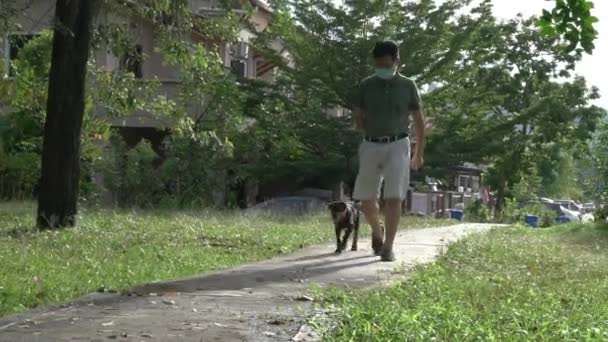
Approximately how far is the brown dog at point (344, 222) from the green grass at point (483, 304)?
3.53ft

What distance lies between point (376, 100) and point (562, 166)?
7138cm

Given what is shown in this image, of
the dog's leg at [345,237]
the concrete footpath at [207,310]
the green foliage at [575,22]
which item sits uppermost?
the green foliage at [575,22]

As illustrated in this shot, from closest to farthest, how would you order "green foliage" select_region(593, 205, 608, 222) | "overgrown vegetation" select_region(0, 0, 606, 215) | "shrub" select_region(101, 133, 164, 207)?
"overgrown vegetation" select_region(0, 0, 606, 215), "shrub" select_region(101, 133, 164, 207), "green foliage" select_region(593, 205, 608, 222)

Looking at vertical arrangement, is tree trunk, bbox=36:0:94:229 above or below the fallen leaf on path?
above

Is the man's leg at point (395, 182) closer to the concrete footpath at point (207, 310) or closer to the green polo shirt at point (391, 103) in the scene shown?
the green polo shirt at point (391, 103)

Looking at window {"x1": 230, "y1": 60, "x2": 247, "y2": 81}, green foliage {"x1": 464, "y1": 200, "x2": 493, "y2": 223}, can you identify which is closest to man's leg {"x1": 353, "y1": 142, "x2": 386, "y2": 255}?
window {"x1": 230, "y1": 60, "x2": 247, "y2": 81}

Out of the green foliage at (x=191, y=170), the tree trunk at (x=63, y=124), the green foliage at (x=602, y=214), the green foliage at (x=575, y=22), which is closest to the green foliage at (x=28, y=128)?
the green foliage at (x=191, y=170)

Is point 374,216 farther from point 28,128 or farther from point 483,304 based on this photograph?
point 28,128

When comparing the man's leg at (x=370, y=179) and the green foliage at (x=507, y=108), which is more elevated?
the green foliage at (x=507, y=108)

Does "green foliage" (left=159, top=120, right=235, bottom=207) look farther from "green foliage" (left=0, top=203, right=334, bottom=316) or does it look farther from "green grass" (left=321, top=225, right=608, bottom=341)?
"green grass" (left=321, top=225, right=608, bottom=341)

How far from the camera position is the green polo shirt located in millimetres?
8742

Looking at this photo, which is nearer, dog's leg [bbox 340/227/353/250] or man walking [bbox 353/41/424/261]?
man walking [bbox 353/41/424/261]

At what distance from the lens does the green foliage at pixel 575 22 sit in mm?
4734

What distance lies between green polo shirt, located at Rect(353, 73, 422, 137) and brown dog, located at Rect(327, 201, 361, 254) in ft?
4.81
